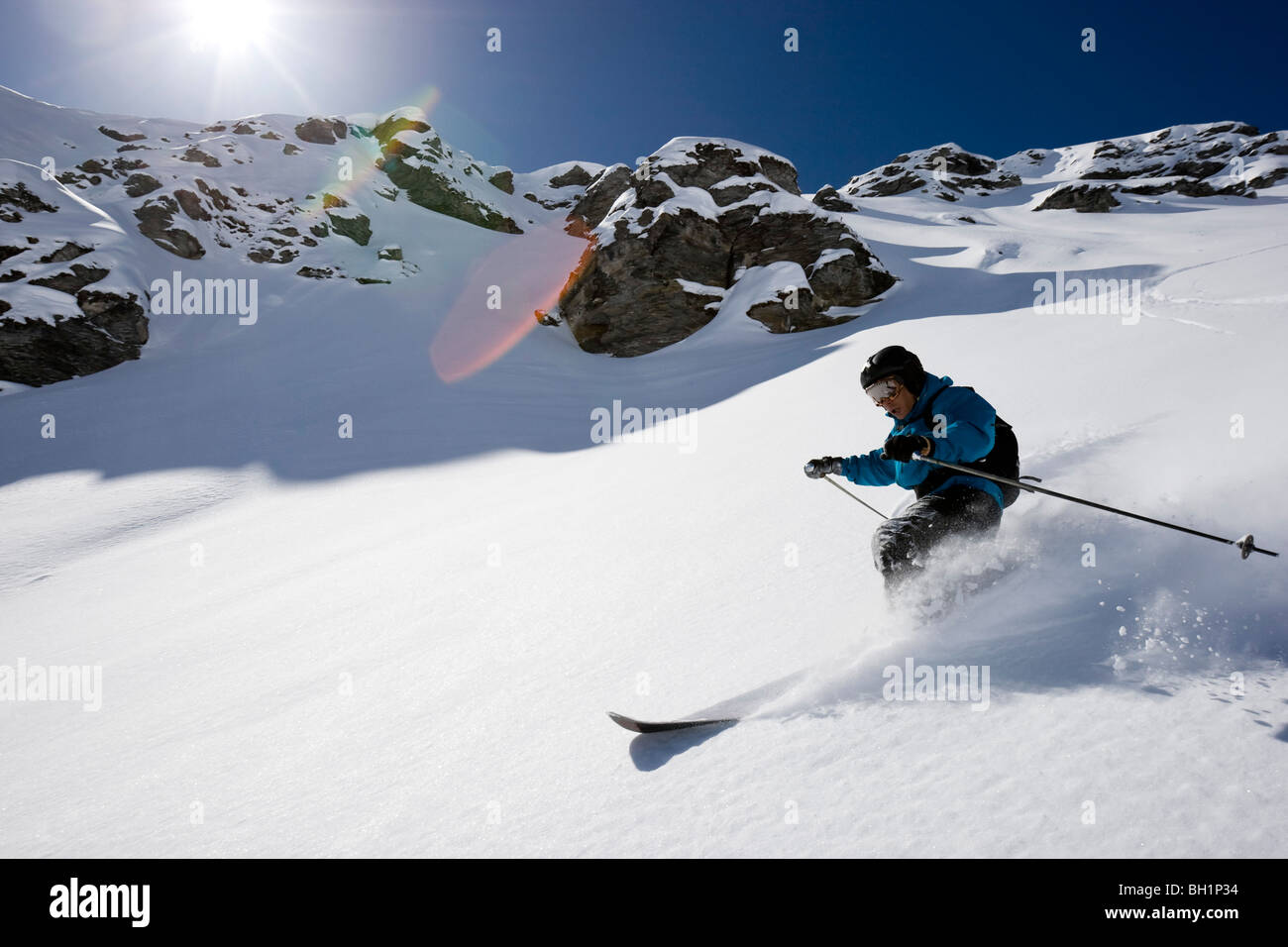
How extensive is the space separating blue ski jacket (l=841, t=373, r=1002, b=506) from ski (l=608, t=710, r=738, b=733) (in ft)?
5.40

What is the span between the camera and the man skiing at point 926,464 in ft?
8.45

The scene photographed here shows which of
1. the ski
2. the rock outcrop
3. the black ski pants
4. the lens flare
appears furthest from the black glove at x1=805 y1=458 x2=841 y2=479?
the rock outcrop

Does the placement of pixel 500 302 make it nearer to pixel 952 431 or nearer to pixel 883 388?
pixel 883 388

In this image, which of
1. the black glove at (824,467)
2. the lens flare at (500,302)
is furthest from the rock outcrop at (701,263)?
the black glove at (824,467)

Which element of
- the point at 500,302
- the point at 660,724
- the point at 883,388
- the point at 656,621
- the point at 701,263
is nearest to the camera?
the point at 660,724

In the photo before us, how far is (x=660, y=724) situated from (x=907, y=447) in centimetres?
184

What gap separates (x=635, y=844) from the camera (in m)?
1.60

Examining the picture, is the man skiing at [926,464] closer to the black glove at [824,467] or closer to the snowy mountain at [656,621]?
the black glove at [824,467]

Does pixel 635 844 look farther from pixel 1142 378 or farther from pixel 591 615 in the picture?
pixel 1142 378

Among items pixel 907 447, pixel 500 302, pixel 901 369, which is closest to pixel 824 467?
pixel 907 447

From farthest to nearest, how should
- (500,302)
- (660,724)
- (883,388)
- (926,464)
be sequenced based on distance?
(500,302), (883,388), (926,464), (660,724)

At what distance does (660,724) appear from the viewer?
206cm

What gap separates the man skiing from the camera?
8.45 feet
